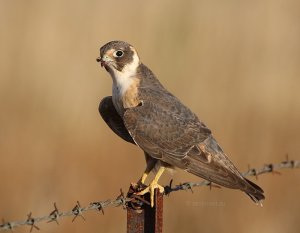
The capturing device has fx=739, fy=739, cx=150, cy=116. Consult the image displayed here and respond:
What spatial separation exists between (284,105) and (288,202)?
1.38 m

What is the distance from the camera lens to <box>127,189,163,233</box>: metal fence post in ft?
13.9

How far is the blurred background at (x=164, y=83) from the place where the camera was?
25.2 ft

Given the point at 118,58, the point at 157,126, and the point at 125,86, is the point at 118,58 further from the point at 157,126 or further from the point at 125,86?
the point at 157,126

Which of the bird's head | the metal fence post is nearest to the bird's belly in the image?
the bird's head

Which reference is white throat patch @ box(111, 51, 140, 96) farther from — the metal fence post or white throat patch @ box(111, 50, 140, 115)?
the metal fence post

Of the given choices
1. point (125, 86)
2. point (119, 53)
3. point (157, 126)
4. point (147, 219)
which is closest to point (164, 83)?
point (119, 53)

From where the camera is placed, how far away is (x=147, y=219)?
4.32 m

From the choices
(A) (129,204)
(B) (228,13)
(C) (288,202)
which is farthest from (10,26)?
(A) (129,204)

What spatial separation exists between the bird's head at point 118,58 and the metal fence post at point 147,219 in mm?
1972

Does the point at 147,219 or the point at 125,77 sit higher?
the point at 125,77

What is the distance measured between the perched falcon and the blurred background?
6.04 ft

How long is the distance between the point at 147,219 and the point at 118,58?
2140 mm

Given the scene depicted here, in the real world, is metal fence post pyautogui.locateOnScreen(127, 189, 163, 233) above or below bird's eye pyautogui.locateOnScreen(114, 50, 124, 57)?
below

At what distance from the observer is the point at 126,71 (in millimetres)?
6199
